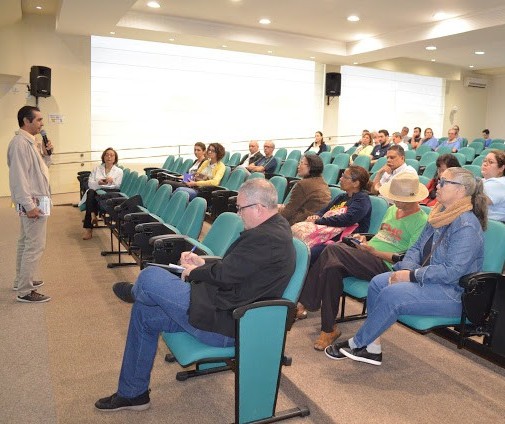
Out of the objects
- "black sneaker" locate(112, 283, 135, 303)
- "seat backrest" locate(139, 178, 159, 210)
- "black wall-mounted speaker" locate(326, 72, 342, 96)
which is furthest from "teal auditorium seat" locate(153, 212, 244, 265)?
"black wall-mounted speaker" locate(326, 72, 342, 96)

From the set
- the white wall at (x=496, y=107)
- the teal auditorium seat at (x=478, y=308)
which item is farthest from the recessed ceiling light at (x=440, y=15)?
the white wall at (x=496, y=107)

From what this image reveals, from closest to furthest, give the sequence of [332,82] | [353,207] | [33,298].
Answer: [353,207]
[33,298]
[332,82]

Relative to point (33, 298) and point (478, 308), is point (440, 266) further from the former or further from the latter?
point (33, 298)

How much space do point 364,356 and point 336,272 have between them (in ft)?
1.74

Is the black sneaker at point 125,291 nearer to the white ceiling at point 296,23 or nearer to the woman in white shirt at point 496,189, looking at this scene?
the woman in white shirt at point 496,189

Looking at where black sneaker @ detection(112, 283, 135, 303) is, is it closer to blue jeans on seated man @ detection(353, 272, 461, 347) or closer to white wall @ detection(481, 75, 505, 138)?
blue jeans on seated man @ detection(353, 272, 461, 347)

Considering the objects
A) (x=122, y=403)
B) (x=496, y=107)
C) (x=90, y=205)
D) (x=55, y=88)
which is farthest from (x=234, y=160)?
(x=496, y=107)

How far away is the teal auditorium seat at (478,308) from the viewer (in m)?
2.40

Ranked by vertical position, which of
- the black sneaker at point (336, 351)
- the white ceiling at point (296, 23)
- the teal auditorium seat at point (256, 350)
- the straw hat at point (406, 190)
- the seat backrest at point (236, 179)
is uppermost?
the white ceiling at point (296, 23)

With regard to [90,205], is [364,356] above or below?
below

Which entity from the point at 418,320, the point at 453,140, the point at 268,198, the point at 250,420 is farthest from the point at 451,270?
the point at 453,140

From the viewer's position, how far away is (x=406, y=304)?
2.46 metres

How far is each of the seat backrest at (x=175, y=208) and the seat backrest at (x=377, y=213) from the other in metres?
1.58

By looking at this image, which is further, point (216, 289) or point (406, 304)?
point (406, 304)
